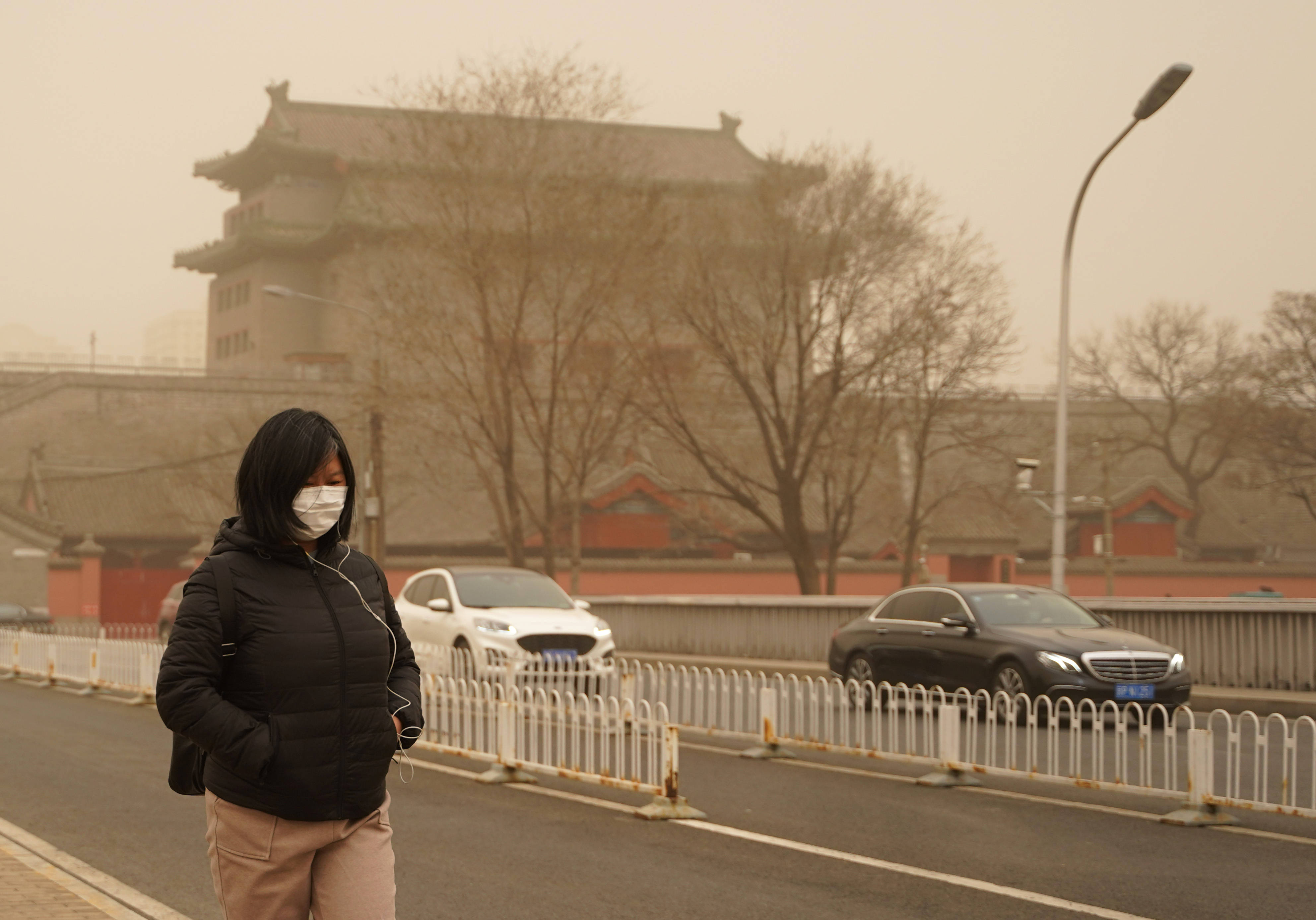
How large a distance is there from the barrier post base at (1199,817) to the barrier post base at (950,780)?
1944mm

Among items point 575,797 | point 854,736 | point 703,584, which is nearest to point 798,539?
point 703,584

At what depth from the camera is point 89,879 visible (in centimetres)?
765

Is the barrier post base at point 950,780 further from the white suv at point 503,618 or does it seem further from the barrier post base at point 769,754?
the white suv at point 503,618

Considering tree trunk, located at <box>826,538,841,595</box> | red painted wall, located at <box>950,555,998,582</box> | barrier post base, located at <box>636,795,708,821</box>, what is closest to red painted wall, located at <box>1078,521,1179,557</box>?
red painted wall, located at <box>950,555,998,582</box>

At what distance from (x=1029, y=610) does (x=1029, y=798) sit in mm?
5998

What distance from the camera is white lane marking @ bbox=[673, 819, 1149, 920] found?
7053 mm

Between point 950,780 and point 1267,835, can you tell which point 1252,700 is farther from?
point 1267,835

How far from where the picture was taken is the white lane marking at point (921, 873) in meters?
7.05

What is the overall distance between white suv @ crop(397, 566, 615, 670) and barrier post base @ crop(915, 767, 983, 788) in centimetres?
522

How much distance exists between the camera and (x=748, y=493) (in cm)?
3338

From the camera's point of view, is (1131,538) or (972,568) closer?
(972,568)

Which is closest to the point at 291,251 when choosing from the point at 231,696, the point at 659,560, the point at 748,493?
the point at 659,560

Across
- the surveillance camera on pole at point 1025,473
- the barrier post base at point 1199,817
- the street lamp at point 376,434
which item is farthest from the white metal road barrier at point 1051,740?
the street lamp at point 376,434

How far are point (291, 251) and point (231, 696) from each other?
70.2m
